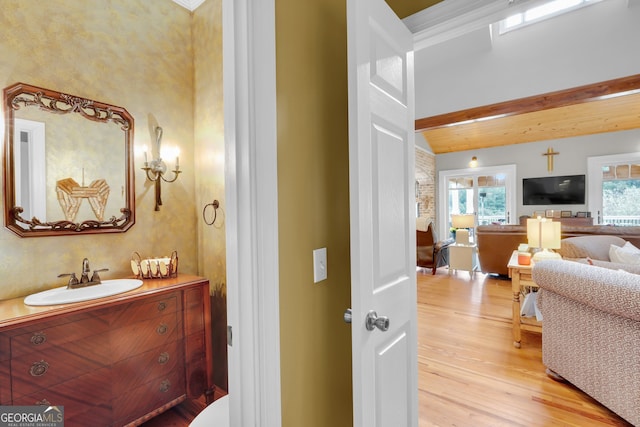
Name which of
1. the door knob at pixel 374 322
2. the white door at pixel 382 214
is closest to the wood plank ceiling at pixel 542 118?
the white door at pixel 382 214

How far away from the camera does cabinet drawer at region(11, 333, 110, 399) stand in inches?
52.3

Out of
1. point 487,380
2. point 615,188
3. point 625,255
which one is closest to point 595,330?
point 487,380

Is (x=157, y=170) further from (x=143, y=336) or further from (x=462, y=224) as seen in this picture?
(x=462, y=224)

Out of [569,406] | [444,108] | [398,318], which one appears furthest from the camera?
[444,108]

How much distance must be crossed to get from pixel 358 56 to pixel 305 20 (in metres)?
0.29

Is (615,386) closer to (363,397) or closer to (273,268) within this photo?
(363,397)

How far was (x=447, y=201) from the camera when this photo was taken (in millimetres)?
8477

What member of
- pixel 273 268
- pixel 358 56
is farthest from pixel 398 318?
pixel 358 56

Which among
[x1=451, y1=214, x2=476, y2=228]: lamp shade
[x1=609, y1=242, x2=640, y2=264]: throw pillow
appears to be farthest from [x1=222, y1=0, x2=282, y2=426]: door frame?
[x1=451, y1=214, x2=476, y2=228]: lamp shade

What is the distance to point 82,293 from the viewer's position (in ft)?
5.63

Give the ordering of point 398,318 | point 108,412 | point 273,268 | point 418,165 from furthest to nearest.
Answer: point 418,165, point 108,412, point 398,318, point 273,268

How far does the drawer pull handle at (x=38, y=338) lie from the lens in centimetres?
136

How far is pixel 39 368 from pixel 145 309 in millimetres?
481

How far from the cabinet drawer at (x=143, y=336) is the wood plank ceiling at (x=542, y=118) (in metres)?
4.04
